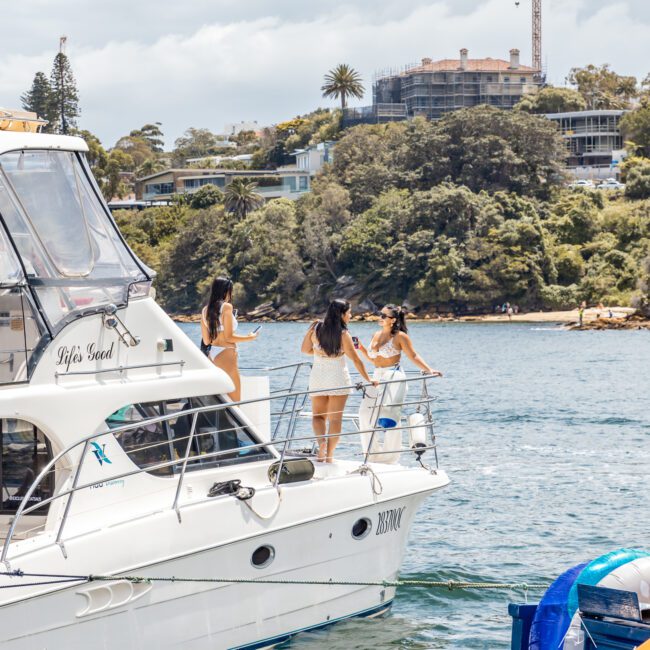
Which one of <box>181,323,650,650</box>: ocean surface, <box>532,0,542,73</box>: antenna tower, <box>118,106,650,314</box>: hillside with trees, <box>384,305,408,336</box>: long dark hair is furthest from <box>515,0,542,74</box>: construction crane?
<box>384,305,408,336</box>: long dark hair

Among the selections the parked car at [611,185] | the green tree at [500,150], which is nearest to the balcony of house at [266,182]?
the green tree at [500,150]

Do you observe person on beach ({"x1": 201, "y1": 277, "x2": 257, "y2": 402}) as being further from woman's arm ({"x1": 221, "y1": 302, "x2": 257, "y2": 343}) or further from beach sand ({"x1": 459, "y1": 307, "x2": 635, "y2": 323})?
beach sand ({"x1": 459, "y1": 307, "x2": 635, "y2": 323})

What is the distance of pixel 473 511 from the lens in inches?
658

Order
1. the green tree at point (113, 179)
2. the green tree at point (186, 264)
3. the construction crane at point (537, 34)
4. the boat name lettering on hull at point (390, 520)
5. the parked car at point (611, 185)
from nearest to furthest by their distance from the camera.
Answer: the boat name lettering on hull at point (390, 520) → the green tree at point (186, 264) → the parked car at point (611, 185) → the green tree at point (113, 179) → the construction crane at point (537, 34)

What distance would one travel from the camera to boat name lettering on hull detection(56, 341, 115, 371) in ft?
27.5

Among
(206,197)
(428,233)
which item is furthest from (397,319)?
(206,197)

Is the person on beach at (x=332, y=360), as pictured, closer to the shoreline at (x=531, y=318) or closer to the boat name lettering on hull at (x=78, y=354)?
the boat name lettering on hull at (x=78, y=354)

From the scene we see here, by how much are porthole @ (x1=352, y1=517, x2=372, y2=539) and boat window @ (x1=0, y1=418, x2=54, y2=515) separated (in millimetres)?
2555

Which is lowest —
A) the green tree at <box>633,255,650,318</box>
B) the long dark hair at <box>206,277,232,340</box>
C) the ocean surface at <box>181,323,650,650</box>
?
the ocean surface at <box>181,323,650,650</box>

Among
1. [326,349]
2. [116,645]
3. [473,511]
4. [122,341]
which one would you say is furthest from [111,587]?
[473,511]

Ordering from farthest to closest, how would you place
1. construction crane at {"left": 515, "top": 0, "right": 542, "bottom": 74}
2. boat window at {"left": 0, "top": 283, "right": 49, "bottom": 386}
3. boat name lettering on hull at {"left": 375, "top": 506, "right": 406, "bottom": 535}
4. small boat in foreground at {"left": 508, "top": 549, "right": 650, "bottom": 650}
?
construction crane at {"left": 515, "top": 0, "right": 542, "bottom": 74}
boat name lettering on hull at {"left": 375, "top": 506, "right": 406, "bottom": 535}
boat window at {"left": 0, "top": 283, "right": 49, "bottom": 386}
small boat in foreground at {"left": 508, "top": 549, "right": 650, "bottom": 650}

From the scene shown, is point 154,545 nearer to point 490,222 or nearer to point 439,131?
point 490,222

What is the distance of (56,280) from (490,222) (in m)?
84.9

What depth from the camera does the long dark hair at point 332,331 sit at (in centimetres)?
1045
